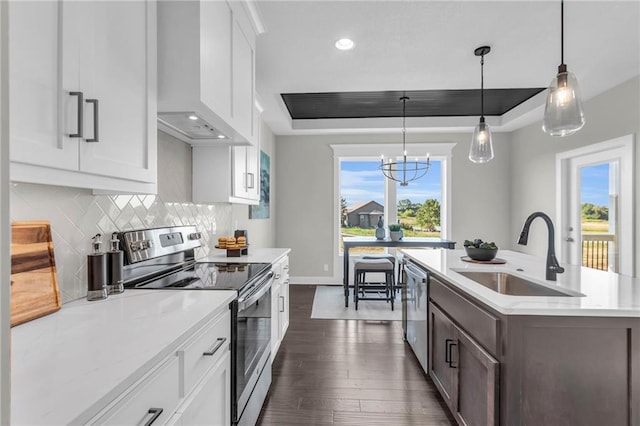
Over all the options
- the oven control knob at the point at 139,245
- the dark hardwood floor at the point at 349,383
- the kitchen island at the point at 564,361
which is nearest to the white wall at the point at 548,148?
the dark hardwood floor at the point at 349,383

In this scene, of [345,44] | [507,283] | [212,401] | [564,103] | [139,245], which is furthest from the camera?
[345,44]

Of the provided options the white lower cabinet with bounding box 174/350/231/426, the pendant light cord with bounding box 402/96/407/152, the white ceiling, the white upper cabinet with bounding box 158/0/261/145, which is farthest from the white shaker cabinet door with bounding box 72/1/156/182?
the pendant light cord with bounding box 402/96/407/152

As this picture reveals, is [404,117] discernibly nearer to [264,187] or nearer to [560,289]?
[264,187]

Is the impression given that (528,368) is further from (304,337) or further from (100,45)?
(304,337)

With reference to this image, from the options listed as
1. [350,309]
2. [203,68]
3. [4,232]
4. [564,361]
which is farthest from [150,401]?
[350,309]

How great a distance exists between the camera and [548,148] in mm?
4609

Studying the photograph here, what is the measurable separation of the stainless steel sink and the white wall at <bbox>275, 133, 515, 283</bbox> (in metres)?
3.52

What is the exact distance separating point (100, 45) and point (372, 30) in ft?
6.74

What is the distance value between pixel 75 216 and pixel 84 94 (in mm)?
599

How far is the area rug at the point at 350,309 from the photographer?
3932mm

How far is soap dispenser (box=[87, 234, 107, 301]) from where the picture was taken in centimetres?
135

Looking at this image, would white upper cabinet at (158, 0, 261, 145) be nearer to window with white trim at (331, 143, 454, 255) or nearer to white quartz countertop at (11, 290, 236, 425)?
white quartz countertop at (11, 290, 236, 425)

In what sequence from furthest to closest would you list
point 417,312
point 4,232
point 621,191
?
1. point 621,191
2. point 417,312
3. point 4,232

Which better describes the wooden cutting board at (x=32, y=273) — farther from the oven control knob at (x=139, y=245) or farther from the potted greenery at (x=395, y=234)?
the potted greenery at (x=395, y=234)
